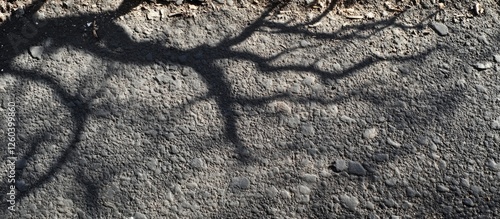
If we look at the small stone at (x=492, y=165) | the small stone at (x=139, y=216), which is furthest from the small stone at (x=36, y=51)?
the small stone at (x=492, y=165)

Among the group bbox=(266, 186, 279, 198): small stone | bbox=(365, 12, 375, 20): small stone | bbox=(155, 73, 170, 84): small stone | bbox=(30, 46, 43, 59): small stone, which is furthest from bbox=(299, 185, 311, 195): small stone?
bbox=(30, 46, 43, 59): small stone

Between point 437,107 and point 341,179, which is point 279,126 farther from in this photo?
point 437,107

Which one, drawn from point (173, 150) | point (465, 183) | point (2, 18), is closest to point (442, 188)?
point (465, 183)

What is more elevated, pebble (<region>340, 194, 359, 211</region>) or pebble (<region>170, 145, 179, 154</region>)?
pebble (<region>340, 194, 359, 211</region>)

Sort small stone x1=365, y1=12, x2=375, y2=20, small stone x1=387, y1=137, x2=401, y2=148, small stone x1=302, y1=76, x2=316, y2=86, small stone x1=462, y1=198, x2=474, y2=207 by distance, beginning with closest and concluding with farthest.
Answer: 1. small stone x1=462, y1=198, x2=474, y2=207
2. small stone x1=387, y1=137, x2=401, y2=148
3. small stone x1=302, y1=76, x2=316, y2=86
4. small stone x1=365, y1=12, x2=375, y2=20

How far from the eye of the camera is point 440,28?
3.11 meters

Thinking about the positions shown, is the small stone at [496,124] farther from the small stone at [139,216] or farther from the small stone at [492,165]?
the small stone at [139,216]

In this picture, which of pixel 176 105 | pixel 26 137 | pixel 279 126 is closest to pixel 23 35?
pixel 26 137

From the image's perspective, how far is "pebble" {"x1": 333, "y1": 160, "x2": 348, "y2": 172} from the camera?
288cm

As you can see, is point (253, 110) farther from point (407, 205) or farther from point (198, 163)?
point (407, 205)

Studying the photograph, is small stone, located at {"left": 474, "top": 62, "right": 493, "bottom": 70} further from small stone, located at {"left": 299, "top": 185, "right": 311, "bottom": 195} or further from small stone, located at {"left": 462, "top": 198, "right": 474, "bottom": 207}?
small stone, located at {"left": 299, "top": 185, "right": 311, "bottom": 195}

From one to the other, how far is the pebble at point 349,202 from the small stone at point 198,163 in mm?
817

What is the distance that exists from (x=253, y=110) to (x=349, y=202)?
30.2 inches

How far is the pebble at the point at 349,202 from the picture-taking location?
282cm
